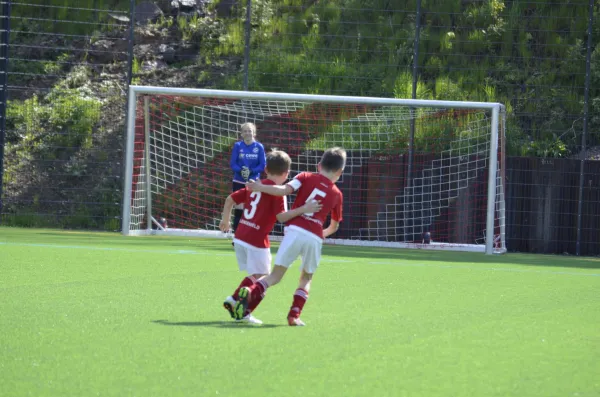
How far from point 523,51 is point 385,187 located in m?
4.78

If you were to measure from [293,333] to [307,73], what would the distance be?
1234 centimetres

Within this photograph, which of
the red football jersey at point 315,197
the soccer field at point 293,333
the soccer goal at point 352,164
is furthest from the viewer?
the soccer goal at point 352,164

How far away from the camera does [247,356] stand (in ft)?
15.9

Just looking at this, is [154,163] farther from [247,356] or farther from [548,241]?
[247,356]

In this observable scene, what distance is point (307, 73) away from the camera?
1759cm

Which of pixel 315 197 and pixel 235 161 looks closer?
pixel 315 197

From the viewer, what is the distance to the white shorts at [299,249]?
20.4ft

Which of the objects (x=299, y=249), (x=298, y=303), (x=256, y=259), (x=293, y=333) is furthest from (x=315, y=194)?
(x=293, y=333)

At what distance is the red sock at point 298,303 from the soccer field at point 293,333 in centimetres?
12

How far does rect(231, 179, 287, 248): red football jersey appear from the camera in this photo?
6410 millimetres

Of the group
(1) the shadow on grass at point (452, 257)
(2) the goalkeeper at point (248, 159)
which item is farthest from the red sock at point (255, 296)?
(2) the goalkeeper at point (248, 159)

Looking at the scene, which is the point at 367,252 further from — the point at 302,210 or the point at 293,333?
the point at 293,333

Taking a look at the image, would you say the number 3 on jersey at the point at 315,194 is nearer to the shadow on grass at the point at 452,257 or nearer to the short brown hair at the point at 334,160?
the short brown hair at the point at 334,160

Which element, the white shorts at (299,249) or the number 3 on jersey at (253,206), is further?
the number 3 on jersey at (253,206)
